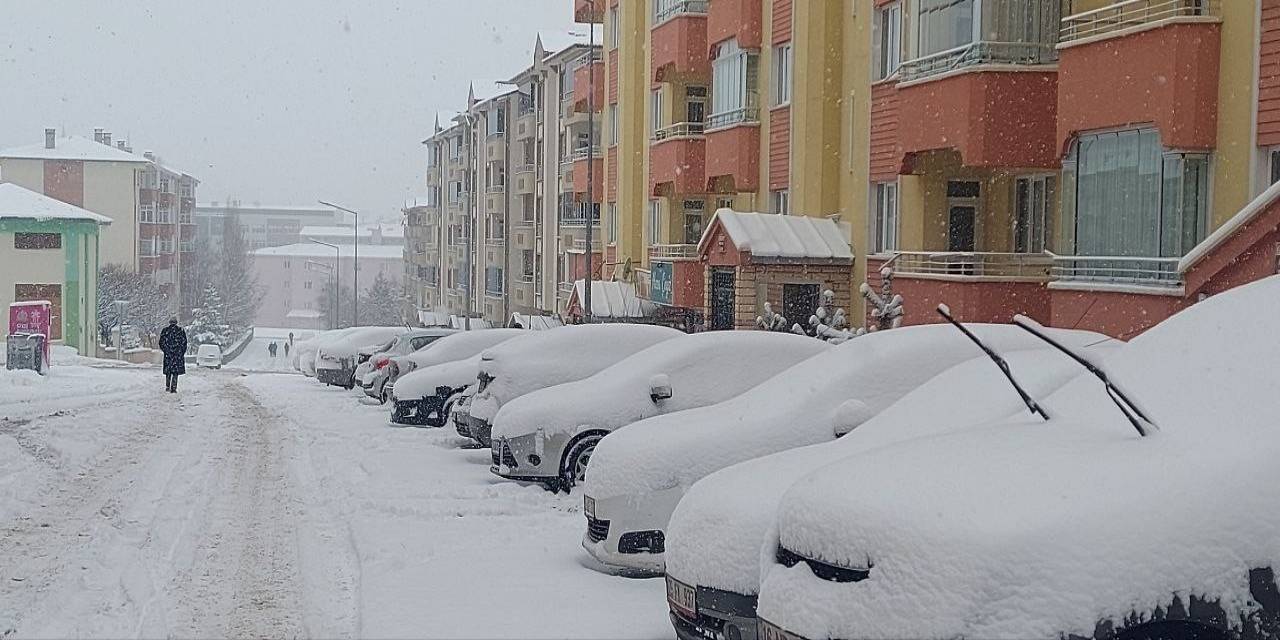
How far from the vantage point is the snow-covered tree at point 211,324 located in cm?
9069

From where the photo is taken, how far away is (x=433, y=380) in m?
19.0

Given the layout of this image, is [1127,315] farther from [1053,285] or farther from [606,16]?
[606,16]

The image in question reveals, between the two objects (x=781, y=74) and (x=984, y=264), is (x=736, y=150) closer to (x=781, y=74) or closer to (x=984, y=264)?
(x=781, y=74)

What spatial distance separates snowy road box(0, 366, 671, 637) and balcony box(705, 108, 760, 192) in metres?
11.1

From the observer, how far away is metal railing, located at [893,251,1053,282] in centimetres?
1836

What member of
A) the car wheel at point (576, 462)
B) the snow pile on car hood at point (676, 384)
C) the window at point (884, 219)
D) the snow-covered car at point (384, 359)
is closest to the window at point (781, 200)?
the window at point (884, 219)

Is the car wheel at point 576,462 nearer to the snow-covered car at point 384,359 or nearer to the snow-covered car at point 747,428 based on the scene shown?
the snow-covered car at point 747,428

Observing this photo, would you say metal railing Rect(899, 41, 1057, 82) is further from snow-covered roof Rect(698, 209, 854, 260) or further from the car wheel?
the car wheel

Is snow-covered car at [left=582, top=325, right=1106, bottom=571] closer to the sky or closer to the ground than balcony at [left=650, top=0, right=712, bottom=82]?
closer to the ground

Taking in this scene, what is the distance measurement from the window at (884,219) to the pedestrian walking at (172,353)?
1400 cm

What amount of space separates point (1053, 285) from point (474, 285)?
57923mm

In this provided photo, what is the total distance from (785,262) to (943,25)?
18.2ft

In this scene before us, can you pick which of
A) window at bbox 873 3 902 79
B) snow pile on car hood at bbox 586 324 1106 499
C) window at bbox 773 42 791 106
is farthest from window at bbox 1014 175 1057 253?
snow pile on car hood at bbox 586 324 1106 499

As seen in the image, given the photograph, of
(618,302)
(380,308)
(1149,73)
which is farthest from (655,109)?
(380,308)
